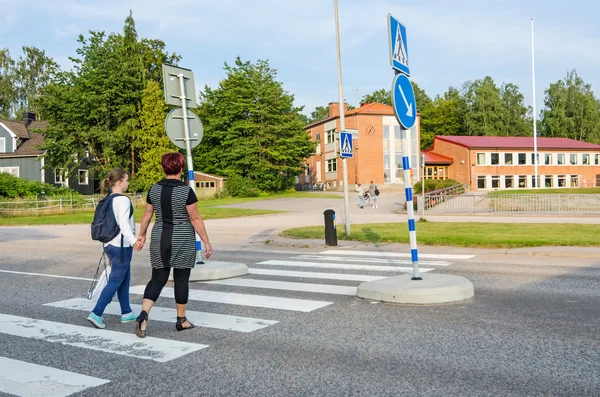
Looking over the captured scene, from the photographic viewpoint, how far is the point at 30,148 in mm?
54875

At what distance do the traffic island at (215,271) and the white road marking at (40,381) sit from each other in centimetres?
470

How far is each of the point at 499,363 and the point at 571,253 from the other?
29.2 feet

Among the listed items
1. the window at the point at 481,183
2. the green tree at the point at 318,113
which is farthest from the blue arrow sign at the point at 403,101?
the green tree at the point at 318,113

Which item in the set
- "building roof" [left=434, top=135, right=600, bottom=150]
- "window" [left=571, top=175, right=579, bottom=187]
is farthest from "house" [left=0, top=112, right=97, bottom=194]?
"window" [left=571, top=175, right=579, bottom=187]

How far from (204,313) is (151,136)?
47088 millimetres

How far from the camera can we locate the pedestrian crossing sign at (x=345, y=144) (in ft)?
54.6

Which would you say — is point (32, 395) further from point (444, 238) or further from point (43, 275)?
point (444, 238)

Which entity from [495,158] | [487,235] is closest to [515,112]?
[495,158]

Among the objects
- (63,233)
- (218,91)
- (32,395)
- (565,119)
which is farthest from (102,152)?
(565,119)

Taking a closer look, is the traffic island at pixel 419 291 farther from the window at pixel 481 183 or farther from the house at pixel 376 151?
the window at pixel 481 183

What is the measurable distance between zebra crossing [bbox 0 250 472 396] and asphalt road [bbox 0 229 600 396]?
0.04 metres

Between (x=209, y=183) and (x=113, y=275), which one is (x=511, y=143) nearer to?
(x=209, y=183)

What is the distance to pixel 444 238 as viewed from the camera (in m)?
16.0

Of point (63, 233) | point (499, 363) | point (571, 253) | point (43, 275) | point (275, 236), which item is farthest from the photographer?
point (63, 233)
